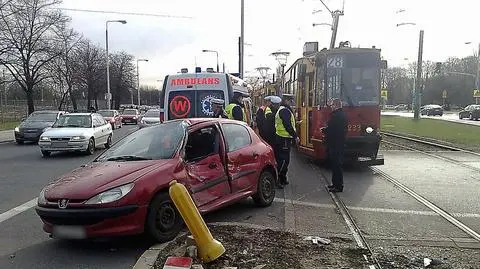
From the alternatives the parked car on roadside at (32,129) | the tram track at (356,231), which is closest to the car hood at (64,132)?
the parked car on roadside at (32,129)

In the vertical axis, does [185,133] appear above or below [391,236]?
above

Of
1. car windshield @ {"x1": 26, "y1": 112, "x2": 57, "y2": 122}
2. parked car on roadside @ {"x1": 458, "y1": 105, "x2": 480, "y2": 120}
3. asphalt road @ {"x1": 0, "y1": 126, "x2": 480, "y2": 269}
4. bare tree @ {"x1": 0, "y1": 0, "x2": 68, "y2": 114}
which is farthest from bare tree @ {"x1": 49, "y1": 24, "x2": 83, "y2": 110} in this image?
parked car on roadside @ {"x1": 458, "y1": 105, "x2": 480, "y2": 120}

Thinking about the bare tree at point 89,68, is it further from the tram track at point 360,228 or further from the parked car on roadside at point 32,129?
the tram track at point 360,228

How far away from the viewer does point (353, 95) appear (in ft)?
40.7

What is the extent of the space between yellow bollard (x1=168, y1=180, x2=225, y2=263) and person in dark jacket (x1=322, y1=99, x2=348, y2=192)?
4825mm

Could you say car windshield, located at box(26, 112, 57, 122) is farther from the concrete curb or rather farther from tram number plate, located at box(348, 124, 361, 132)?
the concrete curb

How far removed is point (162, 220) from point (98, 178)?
3.01 ft

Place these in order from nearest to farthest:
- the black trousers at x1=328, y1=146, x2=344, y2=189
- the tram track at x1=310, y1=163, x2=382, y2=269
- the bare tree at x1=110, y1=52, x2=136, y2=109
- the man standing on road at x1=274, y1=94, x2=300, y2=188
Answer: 1. the tram track at x1=310, y1=163, x2=382, y2=269
2. the black trousers at x1=328, y1=146, x2=344, y2=189
3. the man standing on road at x1=274, y1=94, x2=300, y2=188
4. the bare tree at x1=110, y1=52, x2=136, y2=109

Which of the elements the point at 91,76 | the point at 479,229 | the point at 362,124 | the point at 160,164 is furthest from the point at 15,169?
the point at 91,76

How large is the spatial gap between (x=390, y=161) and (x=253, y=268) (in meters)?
10.6

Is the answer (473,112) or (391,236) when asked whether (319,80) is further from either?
(473,112)

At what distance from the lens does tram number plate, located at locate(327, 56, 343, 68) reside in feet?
41.0

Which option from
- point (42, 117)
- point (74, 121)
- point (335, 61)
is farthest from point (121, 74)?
point (335, 61)

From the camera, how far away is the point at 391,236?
623 centimetres
